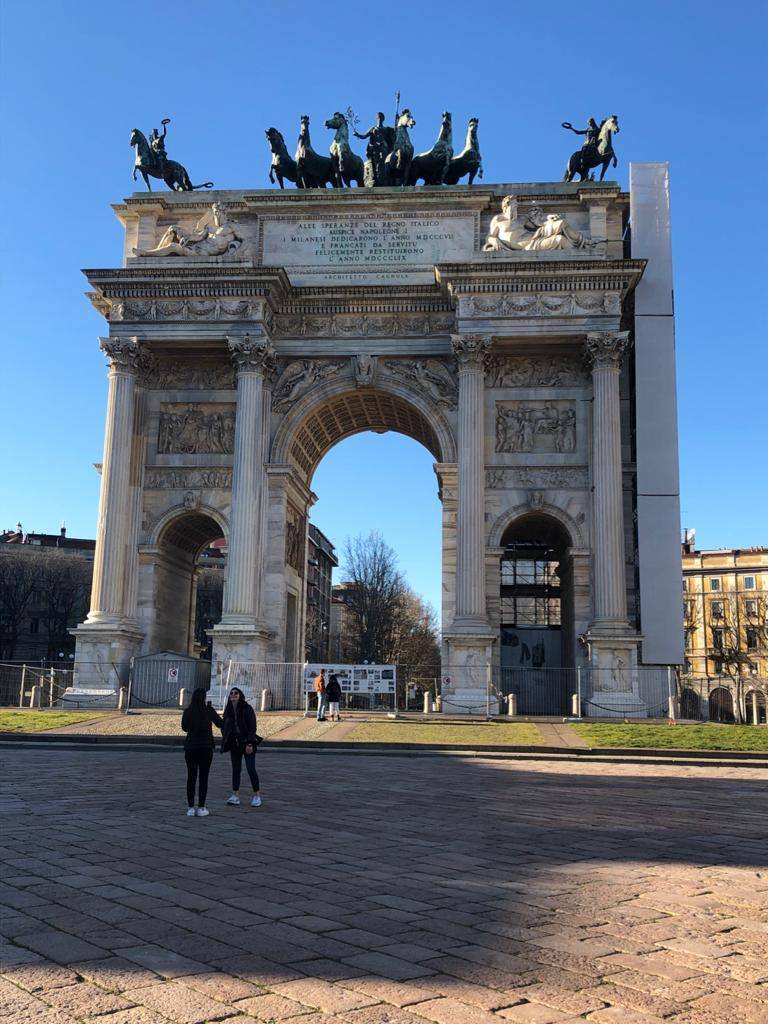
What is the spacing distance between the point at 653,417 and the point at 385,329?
34.0ft

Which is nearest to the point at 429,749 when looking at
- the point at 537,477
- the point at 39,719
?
the point at 39,719

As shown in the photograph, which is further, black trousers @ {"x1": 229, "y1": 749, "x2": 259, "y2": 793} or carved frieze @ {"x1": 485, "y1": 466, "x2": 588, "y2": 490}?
carved frieze @ {"x1": 485, "y1": 466, "x2": 588, "y2": 490}

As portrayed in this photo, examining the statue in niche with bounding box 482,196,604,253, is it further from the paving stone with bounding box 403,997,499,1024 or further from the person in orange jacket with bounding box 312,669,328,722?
the paving stone with bounding box 403,997,499,1024

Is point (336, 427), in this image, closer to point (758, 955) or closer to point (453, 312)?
point (453, 312)

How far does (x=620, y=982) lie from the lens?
577 cm

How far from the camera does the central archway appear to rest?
36094 millimetres

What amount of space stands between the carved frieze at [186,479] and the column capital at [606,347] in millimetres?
13685

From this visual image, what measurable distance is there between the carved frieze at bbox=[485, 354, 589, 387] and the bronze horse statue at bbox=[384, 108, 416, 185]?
845 cm

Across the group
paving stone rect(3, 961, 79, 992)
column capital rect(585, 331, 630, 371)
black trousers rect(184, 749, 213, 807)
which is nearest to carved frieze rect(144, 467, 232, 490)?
column capital rect(585, 331, 630, 371)

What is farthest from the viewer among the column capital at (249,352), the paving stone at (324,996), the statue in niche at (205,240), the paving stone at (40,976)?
the statue in niche at (205,240)

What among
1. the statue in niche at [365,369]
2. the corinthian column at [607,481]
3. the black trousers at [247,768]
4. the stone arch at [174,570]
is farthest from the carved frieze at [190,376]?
the black trousers at [247,768]

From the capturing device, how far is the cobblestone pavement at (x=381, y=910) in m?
5.36

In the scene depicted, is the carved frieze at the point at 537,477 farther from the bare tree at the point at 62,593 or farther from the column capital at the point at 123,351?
the bare tree at the point at 62,593

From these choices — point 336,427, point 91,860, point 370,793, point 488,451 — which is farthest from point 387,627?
point 91,860
